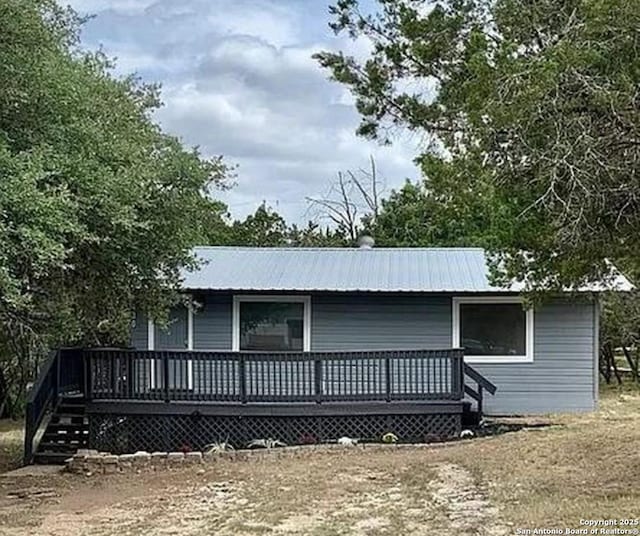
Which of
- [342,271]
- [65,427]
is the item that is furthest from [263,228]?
[65,427]

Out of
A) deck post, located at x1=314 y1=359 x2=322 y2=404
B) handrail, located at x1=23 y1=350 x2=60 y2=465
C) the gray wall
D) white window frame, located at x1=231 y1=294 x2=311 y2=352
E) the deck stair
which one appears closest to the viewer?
handrail, located at x1=23 y1=350 x2=60 y2=465

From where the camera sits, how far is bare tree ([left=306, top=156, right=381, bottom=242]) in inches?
1309

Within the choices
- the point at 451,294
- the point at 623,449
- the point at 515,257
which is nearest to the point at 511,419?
the point at 451,294

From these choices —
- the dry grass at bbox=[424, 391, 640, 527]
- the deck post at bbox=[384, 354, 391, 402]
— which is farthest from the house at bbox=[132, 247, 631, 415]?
the deck post at bbox=[384, 354, 391, 402]

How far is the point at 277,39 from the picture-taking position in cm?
1688

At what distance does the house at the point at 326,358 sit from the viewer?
41.1 ft

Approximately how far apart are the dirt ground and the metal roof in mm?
4145

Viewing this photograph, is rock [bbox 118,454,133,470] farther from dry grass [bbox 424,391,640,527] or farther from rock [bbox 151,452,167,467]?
dry grass [bbox 424,391,640,527]

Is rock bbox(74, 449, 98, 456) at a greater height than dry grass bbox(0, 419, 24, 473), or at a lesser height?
greater

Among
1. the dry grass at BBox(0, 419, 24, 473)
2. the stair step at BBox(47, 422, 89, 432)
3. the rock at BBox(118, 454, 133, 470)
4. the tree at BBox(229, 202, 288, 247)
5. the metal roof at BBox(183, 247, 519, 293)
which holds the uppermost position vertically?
the tree at BBox(229, 202, 288, 247)

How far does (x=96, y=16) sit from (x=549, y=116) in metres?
6.24

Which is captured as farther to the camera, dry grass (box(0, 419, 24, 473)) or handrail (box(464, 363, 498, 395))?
handrail (box(464, 363, 498, 395))

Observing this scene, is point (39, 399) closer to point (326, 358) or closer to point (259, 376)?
point (259, 376)

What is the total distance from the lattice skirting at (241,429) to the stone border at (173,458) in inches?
37.7
